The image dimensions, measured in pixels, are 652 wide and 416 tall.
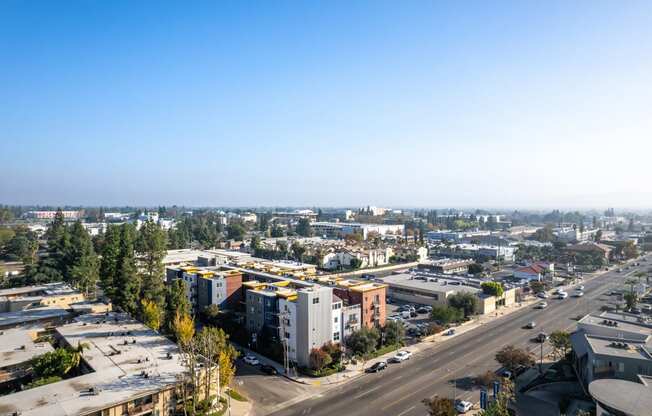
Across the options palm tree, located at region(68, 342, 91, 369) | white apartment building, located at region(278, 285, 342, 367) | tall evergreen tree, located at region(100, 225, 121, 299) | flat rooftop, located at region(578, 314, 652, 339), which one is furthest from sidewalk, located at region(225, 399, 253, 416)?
flat rooftop, located at region(578, 314, 652, 339)

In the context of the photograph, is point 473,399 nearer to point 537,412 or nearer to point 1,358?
point 537,412

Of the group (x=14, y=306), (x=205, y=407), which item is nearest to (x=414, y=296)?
(x=205, y=407)

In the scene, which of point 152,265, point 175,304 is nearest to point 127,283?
point 152,265

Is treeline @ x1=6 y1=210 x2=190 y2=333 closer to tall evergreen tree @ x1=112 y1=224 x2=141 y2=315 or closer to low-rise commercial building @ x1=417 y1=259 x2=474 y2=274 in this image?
tall evergreen tree @ x1=112 y1=224 x2=141 y2=315

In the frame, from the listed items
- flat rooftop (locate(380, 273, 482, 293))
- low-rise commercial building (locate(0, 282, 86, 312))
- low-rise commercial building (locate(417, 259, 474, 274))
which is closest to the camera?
low-rise commercial building (locate(0, 282, 86, 312))

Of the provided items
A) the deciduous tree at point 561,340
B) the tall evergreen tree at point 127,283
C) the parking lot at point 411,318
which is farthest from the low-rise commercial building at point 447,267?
the tall evergreen tree at point 127,283

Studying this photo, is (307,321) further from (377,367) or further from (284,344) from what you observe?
(377,367)

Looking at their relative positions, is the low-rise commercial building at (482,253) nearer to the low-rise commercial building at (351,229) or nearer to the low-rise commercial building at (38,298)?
the low-rise commercial building at (351,229)
